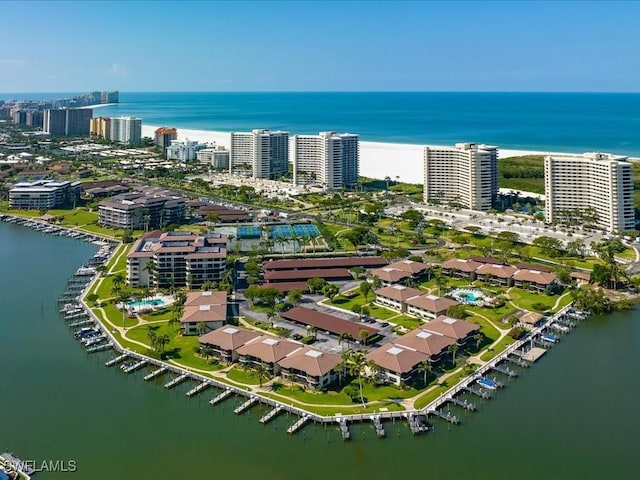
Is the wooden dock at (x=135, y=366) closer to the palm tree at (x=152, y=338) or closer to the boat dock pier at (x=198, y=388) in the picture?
the palm tree at (x=152, y=338)

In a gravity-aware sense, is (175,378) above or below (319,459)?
above

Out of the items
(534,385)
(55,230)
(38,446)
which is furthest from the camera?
(55,230)

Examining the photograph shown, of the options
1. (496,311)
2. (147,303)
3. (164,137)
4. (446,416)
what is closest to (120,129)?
(164,137)

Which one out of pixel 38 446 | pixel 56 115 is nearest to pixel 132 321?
pixel 38 446

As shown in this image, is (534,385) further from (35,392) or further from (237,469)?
(35,392)

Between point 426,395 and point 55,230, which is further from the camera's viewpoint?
point 55,230

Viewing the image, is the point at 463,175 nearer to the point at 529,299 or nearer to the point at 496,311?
the point at 529,299

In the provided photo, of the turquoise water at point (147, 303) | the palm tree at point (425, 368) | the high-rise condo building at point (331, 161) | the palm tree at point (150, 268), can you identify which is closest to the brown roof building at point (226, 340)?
the turquoise water at point (147, 303)

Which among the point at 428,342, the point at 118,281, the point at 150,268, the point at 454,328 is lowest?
the point at 428,342
